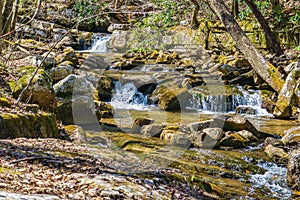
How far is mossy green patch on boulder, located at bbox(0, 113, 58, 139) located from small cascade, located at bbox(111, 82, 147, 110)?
7.83 meters

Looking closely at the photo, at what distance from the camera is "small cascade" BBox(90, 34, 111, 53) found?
24656 millimetres

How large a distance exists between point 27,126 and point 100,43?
19.0 meters

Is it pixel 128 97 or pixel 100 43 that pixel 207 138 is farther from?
pixel 100 43

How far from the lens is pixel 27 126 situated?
6594 millimetres

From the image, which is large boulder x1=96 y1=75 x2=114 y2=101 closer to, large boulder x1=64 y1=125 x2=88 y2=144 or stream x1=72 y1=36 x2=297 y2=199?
stream x1=72 y1=36 x2=297 y2=199

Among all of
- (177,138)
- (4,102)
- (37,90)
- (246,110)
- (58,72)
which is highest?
(58,72)

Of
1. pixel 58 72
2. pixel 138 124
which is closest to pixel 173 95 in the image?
pixel 138 124

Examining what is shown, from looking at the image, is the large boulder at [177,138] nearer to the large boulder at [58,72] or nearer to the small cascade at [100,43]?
the large boulder at [58,72]

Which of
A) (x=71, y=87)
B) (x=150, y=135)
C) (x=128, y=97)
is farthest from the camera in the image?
(x=128, y=97)

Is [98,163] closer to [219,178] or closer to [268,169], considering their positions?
[219,178]

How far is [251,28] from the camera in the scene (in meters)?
19.6

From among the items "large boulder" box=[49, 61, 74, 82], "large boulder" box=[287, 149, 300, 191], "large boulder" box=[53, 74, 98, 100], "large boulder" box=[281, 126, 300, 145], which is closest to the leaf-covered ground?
"large boulder" box=[287, 149, 300, 191]

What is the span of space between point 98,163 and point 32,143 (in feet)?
4.62

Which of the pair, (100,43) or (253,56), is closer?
(253,56)
